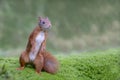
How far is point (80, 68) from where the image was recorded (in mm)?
5785

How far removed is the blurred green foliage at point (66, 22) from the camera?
11.7 metres

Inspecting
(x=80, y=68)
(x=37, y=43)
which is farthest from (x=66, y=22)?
(x=37, y=43)

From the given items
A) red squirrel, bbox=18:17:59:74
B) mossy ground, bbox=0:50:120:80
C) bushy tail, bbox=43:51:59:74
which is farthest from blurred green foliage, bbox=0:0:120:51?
red squirrel, bbox=18:17:59:74

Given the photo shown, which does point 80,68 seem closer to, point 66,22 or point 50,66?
point 50,66

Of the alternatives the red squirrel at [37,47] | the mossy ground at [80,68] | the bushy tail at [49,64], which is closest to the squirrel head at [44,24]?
the red squirrel at [37,47]

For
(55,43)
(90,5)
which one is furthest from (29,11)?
(55,43)

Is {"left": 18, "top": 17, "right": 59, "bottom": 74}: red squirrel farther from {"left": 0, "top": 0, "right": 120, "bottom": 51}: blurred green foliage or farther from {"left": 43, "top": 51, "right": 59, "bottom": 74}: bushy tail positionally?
{"left": 0, "top": 0, "right": 120, "bottom": 51}: blurred green foliage

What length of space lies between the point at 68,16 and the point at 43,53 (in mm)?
9792

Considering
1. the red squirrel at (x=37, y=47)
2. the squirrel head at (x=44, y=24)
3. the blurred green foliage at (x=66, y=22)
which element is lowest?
the red squirrel at (x=37, y=47)

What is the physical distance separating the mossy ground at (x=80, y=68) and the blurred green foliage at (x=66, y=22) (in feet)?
14.9

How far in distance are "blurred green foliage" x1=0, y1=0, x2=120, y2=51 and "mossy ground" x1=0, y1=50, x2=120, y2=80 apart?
179 inches

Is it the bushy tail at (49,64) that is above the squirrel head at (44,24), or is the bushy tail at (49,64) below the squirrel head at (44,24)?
below

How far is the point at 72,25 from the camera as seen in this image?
552 inches

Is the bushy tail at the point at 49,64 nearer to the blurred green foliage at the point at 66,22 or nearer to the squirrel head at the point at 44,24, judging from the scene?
the squirrel head at the point at 44,24
